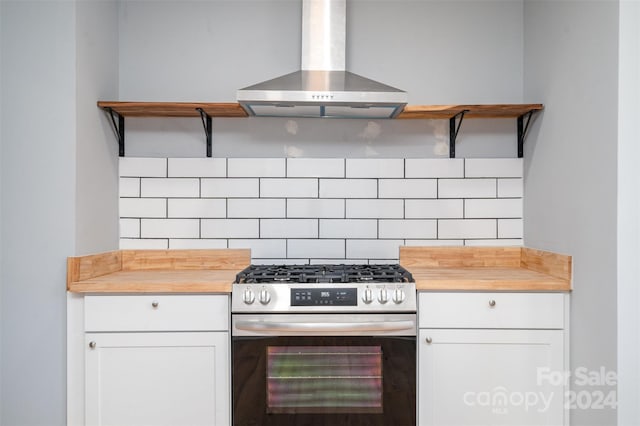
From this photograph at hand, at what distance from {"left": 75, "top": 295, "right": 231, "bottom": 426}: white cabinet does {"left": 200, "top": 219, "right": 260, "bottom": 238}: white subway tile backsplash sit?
588 millimetres

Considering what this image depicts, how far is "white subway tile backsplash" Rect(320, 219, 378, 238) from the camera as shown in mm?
2393

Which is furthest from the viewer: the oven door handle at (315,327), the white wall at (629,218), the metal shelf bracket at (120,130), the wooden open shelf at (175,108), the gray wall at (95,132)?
the metal shelf bracket at (120,130)

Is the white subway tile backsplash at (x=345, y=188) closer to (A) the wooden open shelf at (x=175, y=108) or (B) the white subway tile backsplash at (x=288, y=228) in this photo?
(B) the white subway tile backsplash at (x=288, y=228)

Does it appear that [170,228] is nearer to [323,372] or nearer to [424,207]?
[323,372]

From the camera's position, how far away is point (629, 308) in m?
1.56

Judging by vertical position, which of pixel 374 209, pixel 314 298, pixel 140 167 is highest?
pixel 140 167

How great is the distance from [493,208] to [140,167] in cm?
198

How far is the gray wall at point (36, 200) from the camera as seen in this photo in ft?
6.12

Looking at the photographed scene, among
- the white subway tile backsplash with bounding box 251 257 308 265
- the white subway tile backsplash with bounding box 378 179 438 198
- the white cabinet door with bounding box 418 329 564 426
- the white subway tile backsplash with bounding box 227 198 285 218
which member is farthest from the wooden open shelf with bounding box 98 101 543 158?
the white cabinet door with bounding box 418 329 564 426

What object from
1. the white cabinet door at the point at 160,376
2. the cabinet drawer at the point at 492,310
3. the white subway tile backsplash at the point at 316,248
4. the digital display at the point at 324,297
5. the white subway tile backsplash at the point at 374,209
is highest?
the white subway tile backsplash at the point at 374,209

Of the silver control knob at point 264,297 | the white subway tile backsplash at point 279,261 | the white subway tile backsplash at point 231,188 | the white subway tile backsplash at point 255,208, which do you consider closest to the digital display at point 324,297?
the silver control knob at point 264,297

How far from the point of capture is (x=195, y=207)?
2.38 m

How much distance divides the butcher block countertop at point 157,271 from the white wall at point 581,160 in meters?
1.49

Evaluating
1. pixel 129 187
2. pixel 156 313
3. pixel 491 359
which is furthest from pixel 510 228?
pixel 129 187
